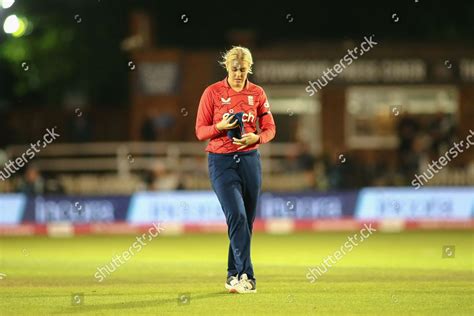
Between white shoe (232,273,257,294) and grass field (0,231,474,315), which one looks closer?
grass field (0,231,474,315)

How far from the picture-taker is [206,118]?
11742mm

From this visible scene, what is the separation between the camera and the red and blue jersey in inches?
457

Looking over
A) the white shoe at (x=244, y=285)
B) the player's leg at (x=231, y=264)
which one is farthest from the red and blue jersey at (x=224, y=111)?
the white shoe at (x=244, y=285)

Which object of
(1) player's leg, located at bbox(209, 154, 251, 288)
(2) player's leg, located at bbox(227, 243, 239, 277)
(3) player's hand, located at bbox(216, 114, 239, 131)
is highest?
(3) player's hand, located at bbox(216, 114, 239, 131)

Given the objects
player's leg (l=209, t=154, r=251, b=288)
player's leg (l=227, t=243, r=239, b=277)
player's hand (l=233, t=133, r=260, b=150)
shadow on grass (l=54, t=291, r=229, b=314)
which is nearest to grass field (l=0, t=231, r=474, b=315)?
shadow on grass (l=54, t=291, r=229, b=314)

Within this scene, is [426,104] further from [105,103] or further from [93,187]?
[105,103]

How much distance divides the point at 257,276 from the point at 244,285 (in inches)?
86.9

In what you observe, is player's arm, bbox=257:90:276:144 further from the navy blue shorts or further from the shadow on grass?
the shadow on grass

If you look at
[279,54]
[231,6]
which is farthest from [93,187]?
[231,6]

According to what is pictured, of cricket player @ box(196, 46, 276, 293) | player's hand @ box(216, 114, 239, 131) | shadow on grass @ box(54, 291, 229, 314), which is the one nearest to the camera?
shadow on grass @ box(54, 291, 229, 314)

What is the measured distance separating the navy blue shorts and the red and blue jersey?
4.5 inches

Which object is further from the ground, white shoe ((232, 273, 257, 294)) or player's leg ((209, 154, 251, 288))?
player's leg ((209, 154, 251, 288))

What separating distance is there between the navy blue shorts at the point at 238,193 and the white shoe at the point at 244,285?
0.17 feet

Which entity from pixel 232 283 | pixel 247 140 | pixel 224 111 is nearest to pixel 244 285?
pixel 232 283
